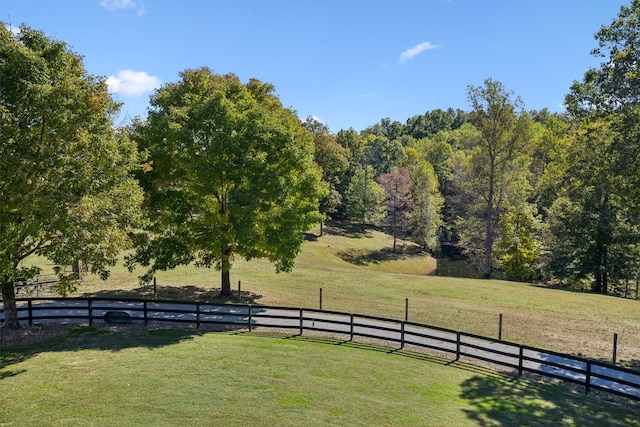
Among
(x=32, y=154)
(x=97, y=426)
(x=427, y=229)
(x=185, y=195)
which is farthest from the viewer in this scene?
(x=427, y=229)

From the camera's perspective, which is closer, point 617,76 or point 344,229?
point 617,76

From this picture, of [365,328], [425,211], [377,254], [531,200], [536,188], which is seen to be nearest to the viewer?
[365,328]

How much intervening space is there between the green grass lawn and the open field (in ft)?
22.1

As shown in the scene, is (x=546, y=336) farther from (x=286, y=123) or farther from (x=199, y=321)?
(x=286, y=123)

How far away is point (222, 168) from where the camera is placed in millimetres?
20250

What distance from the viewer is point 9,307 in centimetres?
1636

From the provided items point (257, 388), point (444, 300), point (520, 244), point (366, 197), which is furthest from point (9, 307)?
point (366, 197)

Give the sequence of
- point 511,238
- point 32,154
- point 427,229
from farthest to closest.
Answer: point 427,229
point 511,238
point 32,154

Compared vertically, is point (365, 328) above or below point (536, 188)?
below

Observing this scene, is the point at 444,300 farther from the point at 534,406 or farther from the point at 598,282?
the point at 598,282

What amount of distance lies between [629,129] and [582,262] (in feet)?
79.4

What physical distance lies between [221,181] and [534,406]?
16.5 m

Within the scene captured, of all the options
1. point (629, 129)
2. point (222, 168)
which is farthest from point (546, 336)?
point (222, 168)

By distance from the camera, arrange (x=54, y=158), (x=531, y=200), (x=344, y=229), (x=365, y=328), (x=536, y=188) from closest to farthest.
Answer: (x=54, y=158), (x=365, y=328), (x=536, y=188), (x=531, y=200), (x=344, y=229)
